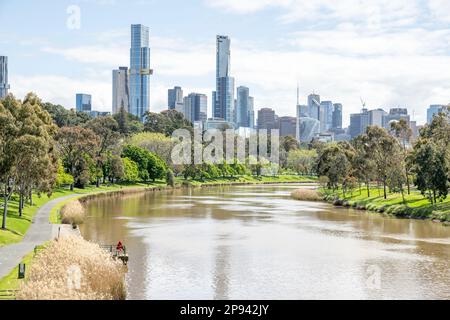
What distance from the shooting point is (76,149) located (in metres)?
105

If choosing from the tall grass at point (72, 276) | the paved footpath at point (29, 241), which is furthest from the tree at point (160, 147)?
the tall grass at point (72, 276)

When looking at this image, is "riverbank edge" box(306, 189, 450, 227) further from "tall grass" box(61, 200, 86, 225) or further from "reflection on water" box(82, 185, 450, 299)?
"tall grass" box(61, 200, 86, 225)

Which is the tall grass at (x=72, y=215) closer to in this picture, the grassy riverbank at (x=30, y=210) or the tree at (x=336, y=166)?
the grassy riverbank at (x=30, y=210)

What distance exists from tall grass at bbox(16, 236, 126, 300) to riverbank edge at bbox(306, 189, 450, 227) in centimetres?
4554

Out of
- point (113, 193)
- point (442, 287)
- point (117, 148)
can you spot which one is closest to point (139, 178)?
point (117, 148)

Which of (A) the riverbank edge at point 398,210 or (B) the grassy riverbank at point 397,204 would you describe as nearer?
(A) the riverbank edge at point 398,210

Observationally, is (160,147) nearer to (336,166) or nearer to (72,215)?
(336,166)

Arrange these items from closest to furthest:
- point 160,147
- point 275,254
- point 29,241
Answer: point 29,241 < point 275,254 < point 160,147

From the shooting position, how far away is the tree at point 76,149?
104 m

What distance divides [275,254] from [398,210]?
3984 cm

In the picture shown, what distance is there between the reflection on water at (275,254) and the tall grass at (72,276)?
1990 mm

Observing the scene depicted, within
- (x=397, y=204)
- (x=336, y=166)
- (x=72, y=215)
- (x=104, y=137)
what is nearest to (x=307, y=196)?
(x=336, y=166)

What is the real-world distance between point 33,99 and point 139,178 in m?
74.5
